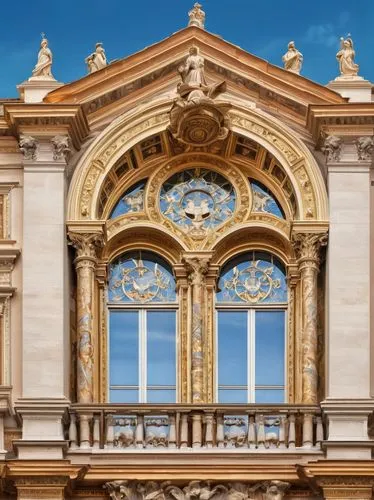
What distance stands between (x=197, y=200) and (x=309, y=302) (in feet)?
9.37

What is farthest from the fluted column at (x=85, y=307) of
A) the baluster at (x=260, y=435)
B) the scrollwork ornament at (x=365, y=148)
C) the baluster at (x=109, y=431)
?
the scrollwork ornament at (x=365, y=148)

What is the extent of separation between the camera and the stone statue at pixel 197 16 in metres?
41.1

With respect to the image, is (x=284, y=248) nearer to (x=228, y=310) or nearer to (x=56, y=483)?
(x=228, y=310)

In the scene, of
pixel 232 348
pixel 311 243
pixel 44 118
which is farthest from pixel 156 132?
pixel 232 348

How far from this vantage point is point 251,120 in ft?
132

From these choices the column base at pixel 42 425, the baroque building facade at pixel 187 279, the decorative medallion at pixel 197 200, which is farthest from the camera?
the decorative medallion at pixel 197 200

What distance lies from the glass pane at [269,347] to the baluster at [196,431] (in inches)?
65.6

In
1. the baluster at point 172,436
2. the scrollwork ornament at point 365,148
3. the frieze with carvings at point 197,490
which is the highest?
the scrollwork ornament at point 365,148

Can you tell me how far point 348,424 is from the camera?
38.2 meters

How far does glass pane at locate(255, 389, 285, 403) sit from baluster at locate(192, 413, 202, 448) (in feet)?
4.97

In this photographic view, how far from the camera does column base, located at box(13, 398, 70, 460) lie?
3791 centimetres

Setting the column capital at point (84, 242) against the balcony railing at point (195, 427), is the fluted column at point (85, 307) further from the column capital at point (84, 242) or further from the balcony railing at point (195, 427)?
the balcony railing at point (195, 427)

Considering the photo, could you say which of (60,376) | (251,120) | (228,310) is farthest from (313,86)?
(60,376)

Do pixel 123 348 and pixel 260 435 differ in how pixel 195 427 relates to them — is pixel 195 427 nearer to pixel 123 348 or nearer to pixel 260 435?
pixel 260 435
